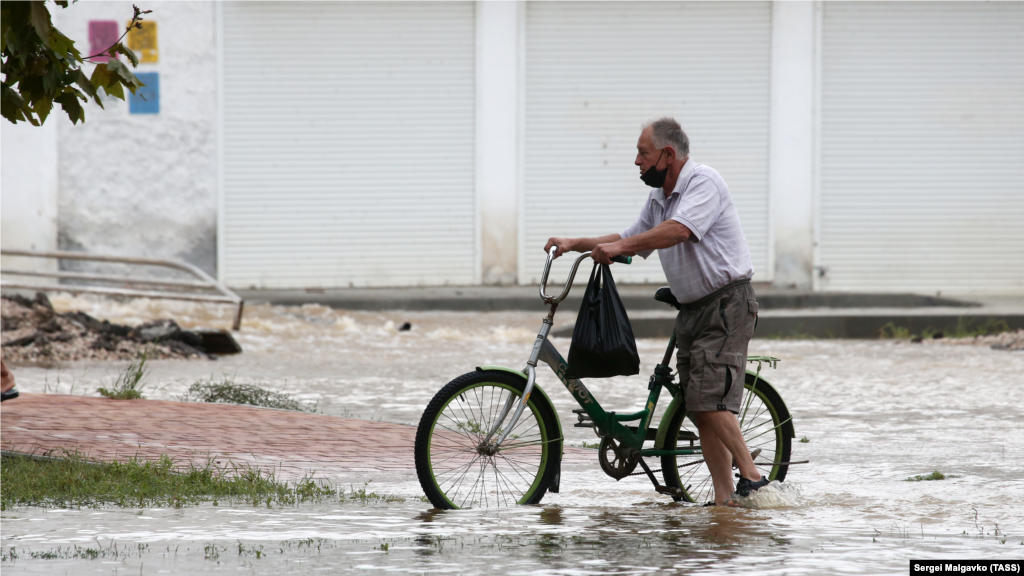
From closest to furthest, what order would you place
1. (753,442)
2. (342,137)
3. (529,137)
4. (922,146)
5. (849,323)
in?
(753,442)
(849,323)
(342,137)
(529,137)
(922,146)

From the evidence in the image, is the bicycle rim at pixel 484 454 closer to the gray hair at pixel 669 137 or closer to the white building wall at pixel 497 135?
the gray hair at pixel 669 137

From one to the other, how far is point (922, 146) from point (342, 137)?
357 inches

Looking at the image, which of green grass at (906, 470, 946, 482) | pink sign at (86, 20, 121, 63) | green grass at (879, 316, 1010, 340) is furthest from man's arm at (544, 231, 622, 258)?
pink sign at (86, 20, 121, 63)

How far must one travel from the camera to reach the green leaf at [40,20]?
5.17 meters

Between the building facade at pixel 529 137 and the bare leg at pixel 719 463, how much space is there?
13868mm

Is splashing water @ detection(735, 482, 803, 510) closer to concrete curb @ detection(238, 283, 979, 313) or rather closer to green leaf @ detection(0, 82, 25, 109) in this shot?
green leaf @ detection(0, 82, 25, 109)

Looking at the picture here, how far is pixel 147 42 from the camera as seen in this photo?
18969mm

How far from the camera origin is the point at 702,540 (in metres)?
5.04

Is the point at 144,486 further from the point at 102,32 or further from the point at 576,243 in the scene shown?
the point at 102,32

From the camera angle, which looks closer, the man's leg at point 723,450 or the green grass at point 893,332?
the man's leg at point 723,450

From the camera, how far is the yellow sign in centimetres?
1892

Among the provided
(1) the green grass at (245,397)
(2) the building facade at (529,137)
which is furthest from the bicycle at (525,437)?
(2) the building facade at (529,137)

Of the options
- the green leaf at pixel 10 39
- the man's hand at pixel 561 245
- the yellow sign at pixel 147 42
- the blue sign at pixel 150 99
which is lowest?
the man's hand at pixel 561 245

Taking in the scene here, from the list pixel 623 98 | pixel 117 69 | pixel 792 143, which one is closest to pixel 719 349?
pixel 117 69
